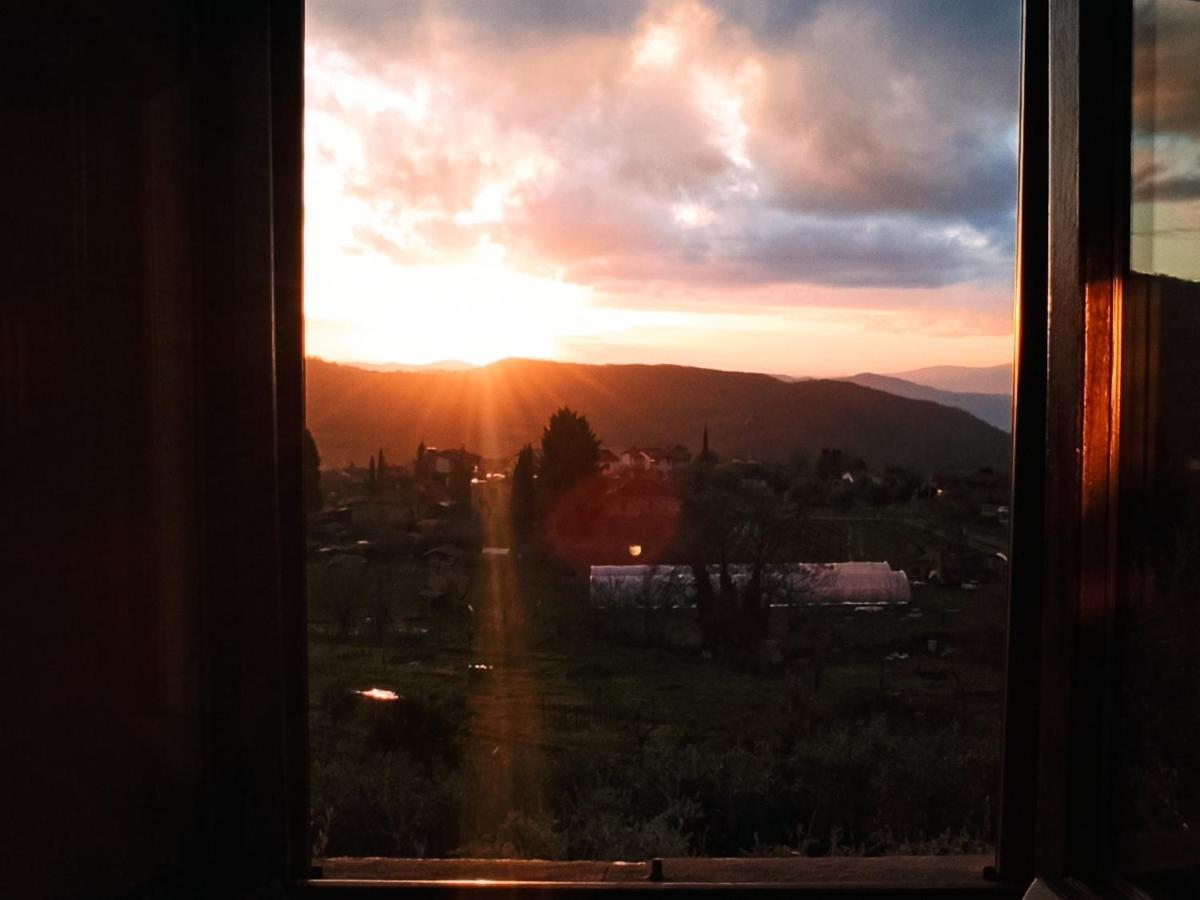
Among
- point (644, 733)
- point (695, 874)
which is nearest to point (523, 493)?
point (644, 733)

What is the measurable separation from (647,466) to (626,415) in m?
0.10

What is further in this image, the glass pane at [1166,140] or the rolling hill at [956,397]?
the rolling hill at [956,397]

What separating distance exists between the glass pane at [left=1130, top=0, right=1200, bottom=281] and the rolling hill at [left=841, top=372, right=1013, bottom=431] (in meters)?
0.34

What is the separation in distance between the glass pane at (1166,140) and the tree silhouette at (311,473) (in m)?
1.30

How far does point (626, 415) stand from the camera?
183 cm

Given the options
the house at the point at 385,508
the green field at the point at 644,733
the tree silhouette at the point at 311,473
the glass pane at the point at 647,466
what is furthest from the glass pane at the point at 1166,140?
the tree silhouette at the point at 311,473

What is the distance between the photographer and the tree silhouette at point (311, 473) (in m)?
1.80

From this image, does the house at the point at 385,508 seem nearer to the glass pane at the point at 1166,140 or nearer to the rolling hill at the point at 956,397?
the rolling hill at the point at 956,397

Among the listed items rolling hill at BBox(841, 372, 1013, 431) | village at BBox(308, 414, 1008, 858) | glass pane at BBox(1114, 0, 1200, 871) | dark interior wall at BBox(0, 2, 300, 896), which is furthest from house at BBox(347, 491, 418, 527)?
glass pane at BBox(1114, 0, 1200, 871)

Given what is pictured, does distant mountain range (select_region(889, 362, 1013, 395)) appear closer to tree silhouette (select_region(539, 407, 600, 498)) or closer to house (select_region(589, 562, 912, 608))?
house (select_region(589, 562, 912, 608))

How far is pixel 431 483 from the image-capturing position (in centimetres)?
185

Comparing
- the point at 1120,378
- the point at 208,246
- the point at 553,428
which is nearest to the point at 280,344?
the point at 208,246

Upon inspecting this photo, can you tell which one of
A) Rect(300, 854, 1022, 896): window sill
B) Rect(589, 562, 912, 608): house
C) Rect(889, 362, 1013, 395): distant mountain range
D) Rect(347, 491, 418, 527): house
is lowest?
Rect(300, 854, 1022, 896): window sill

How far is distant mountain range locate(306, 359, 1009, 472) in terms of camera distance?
183 cm
